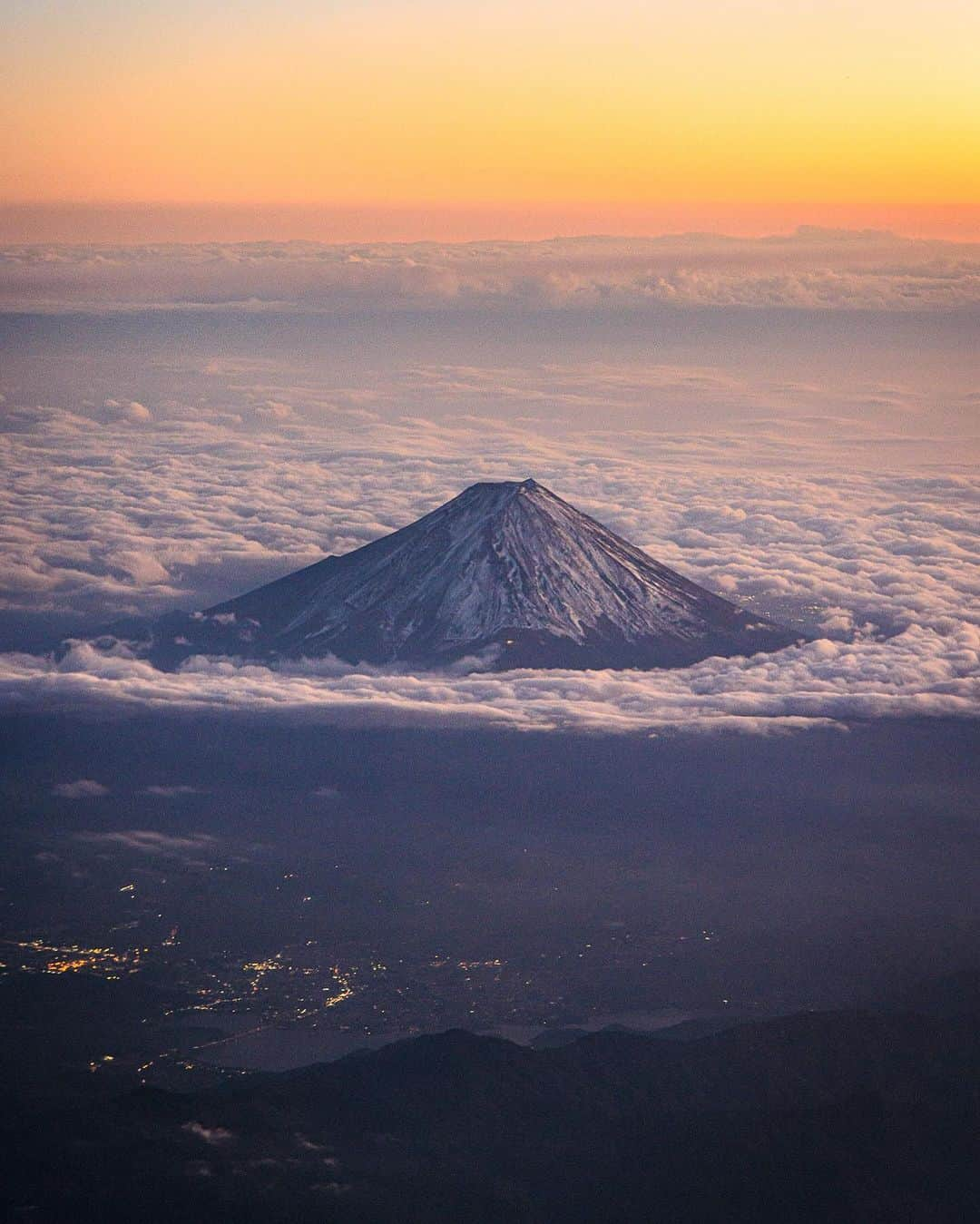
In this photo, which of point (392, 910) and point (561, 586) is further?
point (561, 586)

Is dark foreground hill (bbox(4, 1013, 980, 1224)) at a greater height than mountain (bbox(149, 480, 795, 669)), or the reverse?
mountain (bbox(149, 480, 795, 669))

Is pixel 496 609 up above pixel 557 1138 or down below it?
above

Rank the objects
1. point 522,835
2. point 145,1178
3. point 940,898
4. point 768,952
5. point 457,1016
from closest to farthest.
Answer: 1. point 145,1178
2. point 457,1016
3. point 768,952
4. point 940,898
5. point 522,835

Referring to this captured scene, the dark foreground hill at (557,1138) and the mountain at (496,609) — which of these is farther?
the mountain at (496,609)

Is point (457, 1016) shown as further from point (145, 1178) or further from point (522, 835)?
point (522, 835)

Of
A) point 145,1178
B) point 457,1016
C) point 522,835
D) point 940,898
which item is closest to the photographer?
point 145,1178

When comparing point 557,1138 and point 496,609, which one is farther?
point 496,609

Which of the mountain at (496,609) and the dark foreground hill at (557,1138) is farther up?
the mountain at (496,609)

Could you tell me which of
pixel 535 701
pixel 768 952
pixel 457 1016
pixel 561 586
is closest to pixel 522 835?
pixel 535 701
